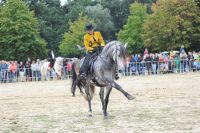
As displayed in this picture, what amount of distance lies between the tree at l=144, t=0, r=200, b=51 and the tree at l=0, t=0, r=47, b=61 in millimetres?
15042

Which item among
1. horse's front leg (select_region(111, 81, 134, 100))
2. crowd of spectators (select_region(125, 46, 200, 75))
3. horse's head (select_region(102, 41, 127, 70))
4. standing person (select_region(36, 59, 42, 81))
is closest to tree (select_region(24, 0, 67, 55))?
standing person (select_region(36, 59, 42, 81))

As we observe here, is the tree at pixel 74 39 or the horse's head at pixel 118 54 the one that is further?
the tree at pixel 74 39

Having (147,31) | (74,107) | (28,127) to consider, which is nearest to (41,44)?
(147,31)

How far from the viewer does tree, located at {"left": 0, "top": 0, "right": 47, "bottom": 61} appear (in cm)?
6366

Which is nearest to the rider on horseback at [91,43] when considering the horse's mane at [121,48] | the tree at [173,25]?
the horse's mane at [121,48]

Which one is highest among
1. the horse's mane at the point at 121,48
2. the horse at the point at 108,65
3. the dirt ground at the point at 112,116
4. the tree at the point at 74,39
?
the tree at the point at 74,39

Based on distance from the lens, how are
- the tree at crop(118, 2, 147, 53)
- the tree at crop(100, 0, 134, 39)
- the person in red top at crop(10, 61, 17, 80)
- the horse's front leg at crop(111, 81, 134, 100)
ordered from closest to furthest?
the horse's front leg at crop(111, 81, 134, 100), the person in red top at crop(10, 61, 17, 80), the tree at crop(118, 2, 147, 53), the tree at crop(100, 0, 134, 39)

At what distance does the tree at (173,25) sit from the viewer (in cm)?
6225

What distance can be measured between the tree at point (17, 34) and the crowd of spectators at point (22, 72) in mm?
25396

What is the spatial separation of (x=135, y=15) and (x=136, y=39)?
3.81 meters

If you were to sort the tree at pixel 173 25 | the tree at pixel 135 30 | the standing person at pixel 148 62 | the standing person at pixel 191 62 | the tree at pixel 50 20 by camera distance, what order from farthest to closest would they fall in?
the tree at pixel 50 20 < the tree at pixel 135 30 < the tree at pixel 173 25 < the standing person at pixel 191 62 < the standing person at pixel 148 62

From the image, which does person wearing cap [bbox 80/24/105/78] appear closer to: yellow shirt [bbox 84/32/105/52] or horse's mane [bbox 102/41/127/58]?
yellow shirt [bbox 84/32/105/52]

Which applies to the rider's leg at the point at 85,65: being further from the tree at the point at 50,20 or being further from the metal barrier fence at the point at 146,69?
the tree at the point at 50,20

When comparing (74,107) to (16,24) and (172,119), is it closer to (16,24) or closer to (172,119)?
(172,119)
